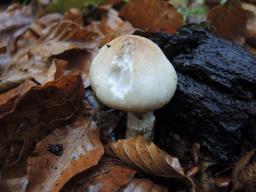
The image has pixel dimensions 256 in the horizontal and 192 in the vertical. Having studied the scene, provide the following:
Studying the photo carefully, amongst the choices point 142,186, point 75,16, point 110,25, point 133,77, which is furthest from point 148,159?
point 75,16

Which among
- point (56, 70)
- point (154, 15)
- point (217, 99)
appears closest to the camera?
point (217, 99)

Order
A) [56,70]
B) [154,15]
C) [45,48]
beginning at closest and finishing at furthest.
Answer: [56,70] → [45,48] → [154,15]

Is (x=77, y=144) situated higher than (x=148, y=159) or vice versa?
(x=148, y=159)

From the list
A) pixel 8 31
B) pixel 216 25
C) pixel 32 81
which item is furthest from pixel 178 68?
pixel 8 31

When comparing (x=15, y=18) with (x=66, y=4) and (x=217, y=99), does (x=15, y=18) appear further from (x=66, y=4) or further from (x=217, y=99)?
(x=217, y=99)

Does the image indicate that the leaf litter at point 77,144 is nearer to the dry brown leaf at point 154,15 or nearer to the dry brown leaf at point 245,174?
the dry brown leaf at point 245,174

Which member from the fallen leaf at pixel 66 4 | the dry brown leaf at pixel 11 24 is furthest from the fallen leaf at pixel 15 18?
the fallen leaf at pixel 66 4

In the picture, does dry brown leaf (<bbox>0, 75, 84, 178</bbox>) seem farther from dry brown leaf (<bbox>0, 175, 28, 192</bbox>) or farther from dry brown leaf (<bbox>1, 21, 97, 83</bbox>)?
dry brown leaf (<bbox>1, 21, 97, 83</bbox>)

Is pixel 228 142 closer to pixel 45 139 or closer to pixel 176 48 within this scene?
pixel 176 48
